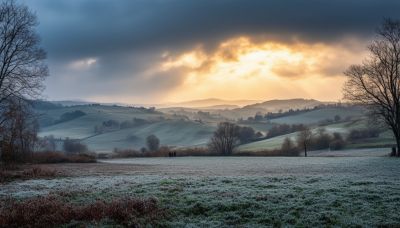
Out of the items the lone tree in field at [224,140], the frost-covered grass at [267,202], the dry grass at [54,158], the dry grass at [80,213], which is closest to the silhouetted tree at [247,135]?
the lone tree in field at [224,140]

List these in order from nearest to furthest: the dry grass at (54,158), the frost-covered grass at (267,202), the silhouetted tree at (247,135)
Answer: the frost-covered grass at (267,202) → the dry grass at (54,158) → the silhouetted tree at (247,135)

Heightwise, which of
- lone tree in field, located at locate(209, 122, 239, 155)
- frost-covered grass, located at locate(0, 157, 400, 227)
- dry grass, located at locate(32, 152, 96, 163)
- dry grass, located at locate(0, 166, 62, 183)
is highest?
lone tree in field, located at locate(209, 122, 239, 155)

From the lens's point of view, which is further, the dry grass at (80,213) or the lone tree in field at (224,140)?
the lone tree in field at (224,140)

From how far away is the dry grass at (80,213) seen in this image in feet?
53.2

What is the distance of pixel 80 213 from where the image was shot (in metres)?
17.2

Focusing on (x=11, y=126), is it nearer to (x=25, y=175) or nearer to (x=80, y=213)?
(x=25, y=175)

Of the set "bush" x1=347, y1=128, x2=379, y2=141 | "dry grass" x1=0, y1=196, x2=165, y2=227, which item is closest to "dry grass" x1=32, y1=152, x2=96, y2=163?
"dry grass" x1=0, y1=196, x2=165, y2=227

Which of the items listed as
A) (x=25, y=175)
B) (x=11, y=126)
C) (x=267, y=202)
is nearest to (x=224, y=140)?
(x=11, y=126)

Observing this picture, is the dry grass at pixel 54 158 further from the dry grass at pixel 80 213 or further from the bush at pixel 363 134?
the bush at pixel 363 134

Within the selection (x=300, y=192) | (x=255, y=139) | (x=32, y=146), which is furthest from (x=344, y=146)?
(x=300, y=192)

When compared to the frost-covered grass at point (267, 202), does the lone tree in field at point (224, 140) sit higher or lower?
higher

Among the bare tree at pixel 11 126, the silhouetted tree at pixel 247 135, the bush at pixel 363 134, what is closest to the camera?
the bare tree at pixel 11 126

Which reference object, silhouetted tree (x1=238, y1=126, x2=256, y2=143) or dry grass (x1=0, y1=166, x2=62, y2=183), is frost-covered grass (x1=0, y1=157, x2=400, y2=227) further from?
silhouetted tree (x1=238, y1=126, x2=256, y2=143)

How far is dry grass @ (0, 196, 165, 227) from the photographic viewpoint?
16.2m
